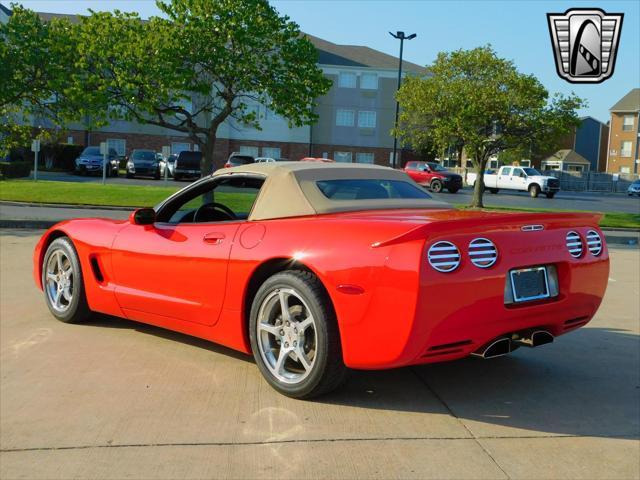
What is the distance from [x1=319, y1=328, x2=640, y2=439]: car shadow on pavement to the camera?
3732 millimetres

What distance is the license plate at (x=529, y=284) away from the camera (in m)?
3.77

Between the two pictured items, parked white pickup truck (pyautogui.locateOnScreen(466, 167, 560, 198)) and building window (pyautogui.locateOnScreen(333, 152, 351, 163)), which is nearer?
parked white pickup truck (pyautogui.locateOnScreen(466, 167, 560, 198))

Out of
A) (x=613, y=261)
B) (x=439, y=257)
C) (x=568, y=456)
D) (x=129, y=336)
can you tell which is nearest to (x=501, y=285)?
(x=439, y=257)

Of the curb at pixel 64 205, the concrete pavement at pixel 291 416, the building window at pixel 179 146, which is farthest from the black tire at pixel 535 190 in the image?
the concrete pavement at pixel 291 416

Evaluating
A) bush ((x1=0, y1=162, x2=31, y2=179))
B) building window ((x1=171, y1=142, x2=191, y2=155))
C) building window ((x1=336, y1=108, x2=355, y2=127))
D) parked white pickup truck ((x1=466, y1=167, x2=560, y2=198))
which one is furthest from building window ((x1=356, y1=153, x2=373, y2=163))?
bush ((x1=0, y1=162, x2=31, y2=179))

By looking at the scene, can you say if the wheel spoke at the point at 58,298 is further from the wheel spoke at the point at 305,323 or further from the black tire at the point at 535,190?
the black tire at the point at 535,190

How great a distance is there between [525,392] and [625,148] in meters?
84.6

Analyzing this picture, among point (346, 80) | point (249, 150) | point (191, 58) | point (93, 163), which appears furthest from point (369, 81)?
point (191, 58)

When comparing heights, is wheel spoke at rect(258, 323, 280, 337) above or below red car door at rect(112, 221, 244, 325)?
below

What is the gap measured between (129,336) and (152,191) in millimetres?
22082

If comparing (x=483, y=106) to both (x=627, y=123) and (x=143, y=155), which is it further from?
(x=627, y=123)

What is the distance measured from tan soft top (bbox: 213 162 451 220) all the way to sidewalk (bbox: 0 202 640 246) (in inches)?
453

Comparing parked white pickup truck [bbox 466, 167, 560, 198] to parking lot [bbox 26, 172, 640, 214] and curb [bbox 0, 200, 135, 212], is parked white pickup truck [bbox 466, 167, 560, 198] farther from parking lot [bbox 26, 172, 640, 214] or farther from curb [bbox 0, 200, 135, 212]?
curb [bbox 0, 200, 135, 212]

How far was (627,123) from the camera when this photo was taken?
80875 millimetres
